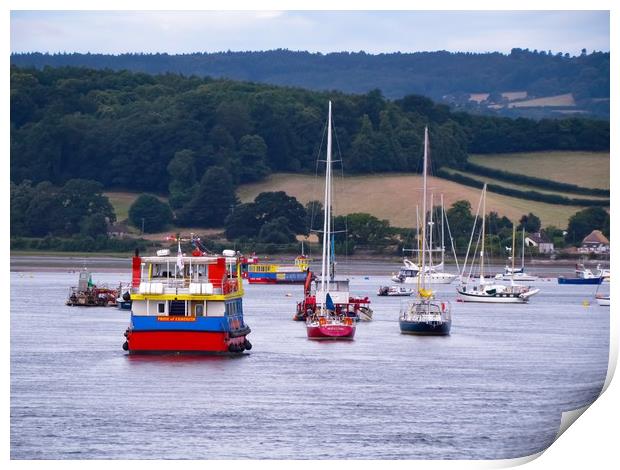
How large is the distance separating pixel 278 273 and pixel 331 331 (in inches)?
2272

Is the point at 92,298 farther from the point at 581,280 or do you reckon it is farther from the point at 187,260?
the point at 581,280

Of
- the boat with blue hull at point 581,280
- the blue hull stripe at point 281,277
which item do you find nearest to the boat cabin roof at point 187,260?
the blue hull stripe at point 281,277

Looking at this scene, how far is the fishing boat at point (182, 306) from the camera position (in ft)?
124

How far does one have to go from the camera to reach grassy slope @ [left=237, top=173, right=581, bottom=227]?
127312 mm

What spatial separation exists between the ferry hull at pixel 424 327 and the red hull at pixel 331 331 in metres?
3.00

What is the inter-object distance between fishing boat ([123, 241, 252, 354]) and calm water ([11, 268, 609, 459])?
0.50m

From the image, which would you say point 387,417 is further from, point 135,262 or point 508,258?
point 508,258

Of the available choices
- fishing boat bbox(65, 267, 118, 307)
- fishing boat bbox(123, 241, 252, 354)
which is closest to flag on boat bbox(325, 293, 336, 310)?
fishing boat bbox(123, 241, 252, 354)

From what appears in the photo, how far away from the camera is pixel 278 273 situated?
345ft

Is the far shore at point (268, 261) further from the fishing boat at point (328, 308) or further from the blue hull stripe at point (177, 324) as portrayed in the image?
the blue hull stripe at point (177, 324)

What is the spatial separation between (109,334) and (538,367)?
1621cm

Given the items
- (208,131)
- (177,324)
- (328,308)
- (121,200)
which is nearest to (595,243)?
(121,200)

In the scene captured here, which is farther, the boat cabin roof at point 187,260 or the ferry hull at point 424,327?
the ferry hull at point 424,327
